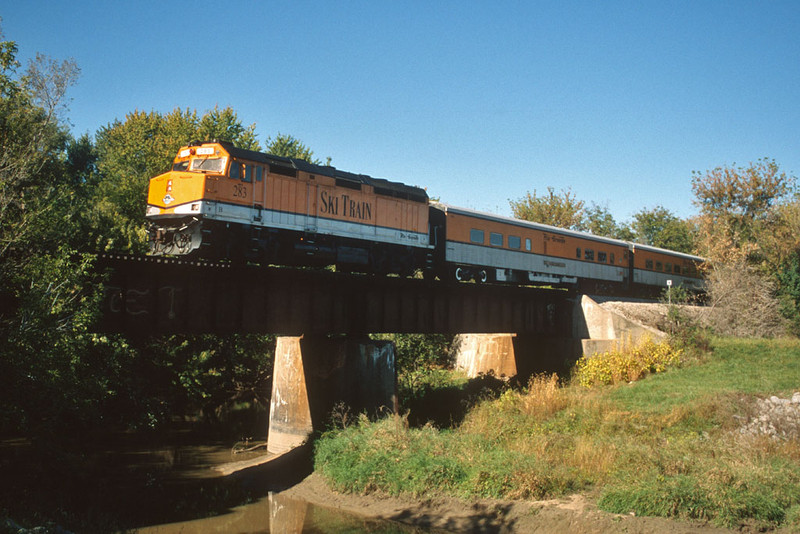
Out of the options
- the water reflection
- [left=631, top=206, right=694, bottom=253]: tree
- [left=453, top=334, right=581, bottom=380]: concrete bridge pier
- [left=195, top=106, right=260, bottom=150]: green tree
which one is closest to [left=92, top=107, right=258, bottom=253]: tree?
[left=195, top=106, right=260, bottom=150]: green tree

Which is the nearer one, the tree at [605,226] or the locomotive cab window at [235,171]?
the locomotive cab window at [235,171]

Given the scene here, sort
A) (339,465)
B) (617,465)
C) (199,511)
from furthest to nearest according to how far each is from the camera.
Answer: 1. (339,465)
2. (199,511)
3. (617,465)

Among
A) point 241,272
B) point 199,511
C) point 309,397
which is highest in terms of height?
point 241,272

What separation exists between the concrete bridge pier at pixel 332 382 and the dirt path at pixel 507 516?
3.91 meters

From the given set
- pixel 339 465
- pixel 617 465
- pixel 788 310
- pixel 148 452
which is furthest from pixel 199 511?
pixel 788 310

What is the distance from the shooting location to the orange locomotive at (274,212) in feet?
52.7

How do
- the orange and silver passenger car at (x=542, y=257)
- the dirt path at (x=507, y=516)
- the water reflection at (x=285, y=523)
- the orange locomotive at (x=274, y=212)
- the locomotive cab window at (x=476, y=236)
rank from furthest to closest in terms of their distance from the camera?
1. the locomotive cab window at (x=476, y=236)
2. the orange and silver passenger car at (x=542, y=257)
3. the orange locomotive at (x=274, y=212)
4. the water reflection at (x=285, y=523)
5. the dirt path at (x=507, y=516)

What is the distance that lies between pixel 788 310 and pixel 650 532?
27.8m

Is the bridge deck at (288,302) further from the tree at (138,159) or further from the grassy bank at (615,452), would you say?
the tree at (138,159)

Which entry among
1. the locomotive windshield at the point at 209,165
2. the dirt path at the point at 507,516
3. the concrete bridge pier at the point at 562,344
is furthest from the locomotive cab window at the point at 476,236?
the dirt path at the point at 507,516

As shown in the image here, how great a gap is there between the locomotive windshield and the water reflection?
8.77 m

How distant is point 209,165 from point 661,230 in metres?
60.5

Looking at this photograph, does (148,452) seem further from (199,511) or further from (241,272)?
(241,272)

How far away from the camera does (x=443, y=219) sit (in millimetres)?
22625
